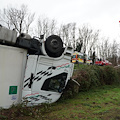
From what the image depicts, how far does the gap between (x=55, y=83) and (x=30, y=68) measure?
105cm

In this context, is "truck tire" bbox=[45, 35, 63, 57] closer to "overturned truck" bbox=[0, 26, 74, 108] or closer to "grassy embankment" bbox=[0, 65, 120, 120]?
"overturned truck" bbox=[0, 26, 74, 108]

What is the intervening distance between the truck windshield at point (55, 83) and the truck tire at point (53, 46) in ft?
2.58

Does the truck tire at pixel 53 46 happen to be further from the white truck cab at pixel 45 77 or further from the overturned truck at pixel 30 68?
the white truck cab at pixel 45 77

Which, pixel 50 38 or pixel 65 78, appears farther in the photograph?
pixel 65 78

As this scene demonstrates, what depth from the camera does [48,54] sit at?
436 centimetres

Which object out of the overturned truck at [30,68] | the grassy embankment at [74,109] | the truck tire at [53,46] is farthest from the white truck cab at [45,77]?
the grassy embankment at [74,109]

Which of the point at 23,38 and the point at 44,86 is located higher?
the point at 23,38

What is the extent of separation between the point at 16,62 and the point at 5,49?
52 centimetres

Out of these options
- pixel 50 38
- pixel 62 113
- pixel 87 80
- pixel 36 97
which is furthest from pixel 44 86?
pixel 87 80

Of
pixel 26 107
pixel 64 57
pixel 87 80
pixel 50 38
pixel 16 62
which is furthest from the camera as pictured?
pixel 87 80

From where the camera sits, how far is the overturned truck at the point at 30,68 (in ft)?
12.5

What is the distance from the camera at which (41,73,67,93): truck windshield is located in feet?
14.1

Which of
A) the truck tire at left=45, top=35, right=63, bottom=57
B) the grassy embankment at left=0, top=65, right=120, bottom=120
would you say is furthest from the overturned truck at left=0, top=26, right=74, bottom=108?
the grassy embankment at left=0, top=65, right=120, bottom=120

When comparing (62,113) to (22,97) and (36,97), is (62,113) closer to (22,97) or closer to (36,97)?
(36,97)
